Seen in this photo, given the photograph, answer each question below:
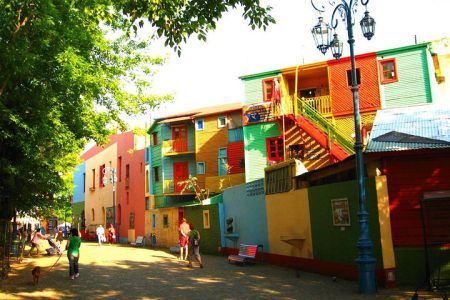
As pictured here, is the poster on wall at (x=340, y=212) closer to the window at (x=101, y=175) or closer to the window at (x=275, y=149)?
the window at (x=275, y=149)

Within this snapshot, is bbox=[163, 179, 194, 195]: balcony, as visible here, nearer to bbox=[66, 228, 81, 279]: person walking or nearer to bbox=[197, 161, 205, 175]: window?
bbox=[197, 161, 205, 175]: window

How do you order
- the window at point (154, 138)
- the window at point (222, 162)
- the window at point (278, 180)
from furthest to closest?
the window at point (154, 138) → the window at point (222, 162) → the window at point (278, 180)

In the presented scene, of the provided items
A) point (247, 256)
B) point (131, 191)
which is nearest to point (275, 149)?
point (247, 256)

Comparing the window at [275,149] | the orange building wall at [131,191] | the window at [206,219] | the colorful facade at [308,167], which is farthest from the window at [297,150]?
the orange building wall at [131,191]

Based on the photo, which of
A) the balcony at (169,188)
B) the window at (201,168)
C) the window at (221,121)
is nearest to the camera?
the window at (221,121)

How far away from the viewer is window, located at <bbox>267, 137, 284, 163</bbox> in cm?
2534

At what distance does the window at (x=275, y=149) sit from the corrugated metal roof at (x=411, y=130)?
10391mm

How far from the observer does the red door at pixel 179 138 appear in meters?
35.1

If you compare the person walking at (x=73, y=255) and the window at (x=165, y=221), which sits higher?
the window at (x=165, y=221)

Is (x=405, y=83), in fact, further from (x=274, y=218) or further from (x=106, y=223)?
(x=106, y=223)

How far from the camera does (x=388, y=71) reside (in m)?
23.7

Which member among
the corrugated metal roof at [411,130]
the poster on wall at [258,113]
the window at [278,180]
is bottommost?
the window at [278,180]

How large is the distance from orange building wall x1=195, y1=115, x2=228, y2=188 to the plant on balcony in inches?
26.3

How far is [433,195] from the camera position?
1150 centimetres
